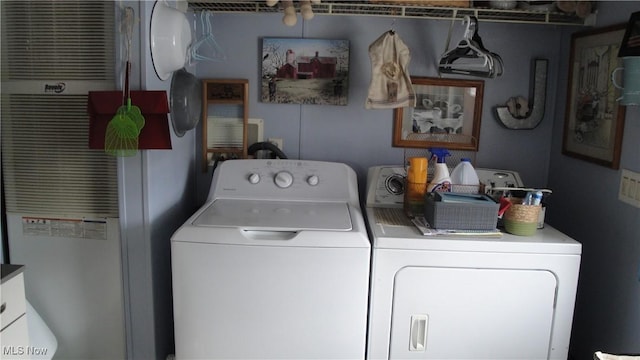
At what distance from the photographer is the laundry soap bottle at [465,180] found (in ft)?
6.66

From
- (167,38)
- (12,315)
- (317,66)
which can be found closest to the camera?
(12,315)

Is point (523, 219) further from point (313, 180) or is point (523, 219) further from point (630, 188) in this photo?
point (313, 180)

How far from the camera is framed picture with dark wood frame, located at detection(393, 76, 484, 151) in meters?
2.39

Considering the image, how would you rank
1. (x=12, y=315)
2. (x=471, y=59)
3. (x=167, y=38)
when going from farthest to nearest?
(x=471, y=59)
(x=167, y=38)
(x=12, y=315)

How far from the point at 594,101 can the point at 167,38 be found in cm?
173

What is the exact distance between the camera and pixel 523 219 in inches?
71.9

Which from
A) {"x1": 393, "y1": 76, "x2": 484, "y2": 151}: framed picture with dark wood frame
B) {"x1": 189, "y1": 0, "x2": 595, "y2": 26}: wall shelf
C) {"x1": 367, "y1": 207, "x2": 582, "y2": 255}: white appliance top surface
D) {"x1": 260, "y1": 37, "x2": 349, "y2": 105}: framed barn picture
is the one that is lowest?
{"x1": 367, "y1": 207, "x2": 582, "y2": 255}: white appliance top surface

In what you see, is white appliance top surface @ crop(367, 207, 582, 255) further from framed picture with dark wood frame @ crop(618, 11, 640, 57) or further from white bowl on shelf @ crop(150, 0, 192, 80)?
white bowl on shelf @ crop(150, 0, 192, 80)

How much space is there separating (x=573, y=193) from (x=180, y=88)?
1794mm

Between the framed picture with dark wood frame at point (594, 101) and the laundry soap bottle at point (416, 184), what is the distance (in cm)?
69

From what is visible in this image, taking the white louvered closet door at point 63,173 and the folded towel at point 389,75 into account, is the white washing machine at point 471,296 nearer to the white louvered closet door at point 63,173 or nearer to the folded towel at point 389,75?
the folded towel at point 389,75

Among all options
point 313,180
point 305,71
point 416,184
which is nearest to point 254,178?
point 313,180

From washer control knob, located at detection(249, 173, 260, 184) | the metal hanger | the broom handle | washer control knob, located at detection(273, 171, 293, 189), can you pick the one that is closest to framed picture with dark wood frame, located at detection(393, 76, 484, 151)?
the metal hanger

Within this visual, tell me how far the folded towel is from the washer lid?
51cm
